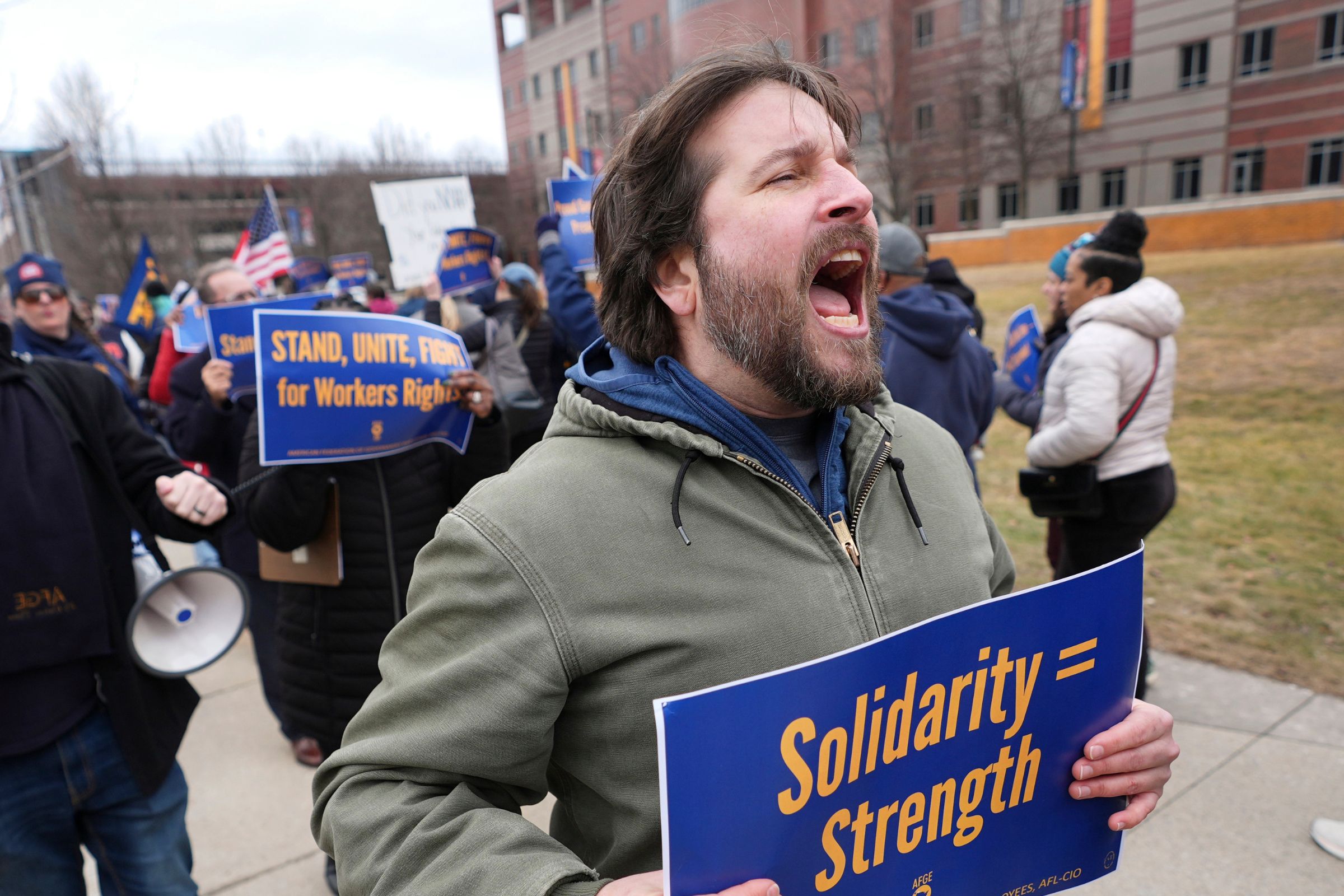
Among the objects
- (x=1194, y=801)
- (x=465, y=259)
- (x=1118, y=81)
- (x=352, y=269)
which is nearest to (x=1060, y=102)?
(x=1118, y=81)

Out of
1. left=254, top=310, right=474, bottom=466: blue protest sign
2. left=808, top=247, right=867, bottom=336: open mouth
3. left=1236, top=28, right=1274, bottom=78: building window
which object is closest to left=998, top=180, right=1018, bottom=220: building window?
left=1236, top=28, right=1274, bottom=78: building window

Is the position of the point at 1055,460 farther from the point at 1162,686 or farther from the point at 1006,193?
the point at 1006,193

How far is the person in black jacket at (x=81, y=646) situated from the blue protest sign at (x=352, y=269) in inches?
556

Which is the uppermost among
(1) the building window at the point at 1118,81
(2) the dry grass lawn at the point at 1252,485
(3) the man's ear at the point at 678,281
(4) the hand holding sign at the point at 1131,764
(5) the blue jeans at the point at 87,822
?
(1) the building window at the point at 1118,81

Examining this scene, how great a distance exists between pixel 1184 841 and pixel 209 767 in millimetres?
4296

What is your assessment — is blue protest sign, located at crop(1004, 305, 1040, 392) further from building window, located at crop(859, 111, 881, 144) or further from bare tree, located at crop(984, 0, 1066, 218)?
bare tree, located at crop(984, 0, 1066, 218)

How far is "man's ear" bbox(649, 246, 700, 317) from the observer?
4.93 feet

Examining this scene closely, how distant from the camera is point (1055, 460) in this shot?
393 cm

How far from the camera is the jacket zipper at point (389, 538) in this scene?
3076 millimetres

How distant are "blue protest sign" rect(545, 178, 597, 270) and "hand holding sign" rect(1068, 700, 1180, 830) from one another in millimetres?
4371

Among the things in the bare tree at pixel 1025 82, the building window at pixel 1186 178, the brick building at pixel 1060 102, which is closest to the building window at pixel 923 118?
the brick building at pixel 1060 102

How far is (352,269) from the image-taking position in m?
15.9

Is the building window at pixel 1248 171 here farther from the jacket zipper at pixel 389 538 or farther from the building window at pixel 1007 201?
the jacket zipper at pixel 389 538

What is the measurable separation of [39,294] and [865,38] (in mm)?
34890
